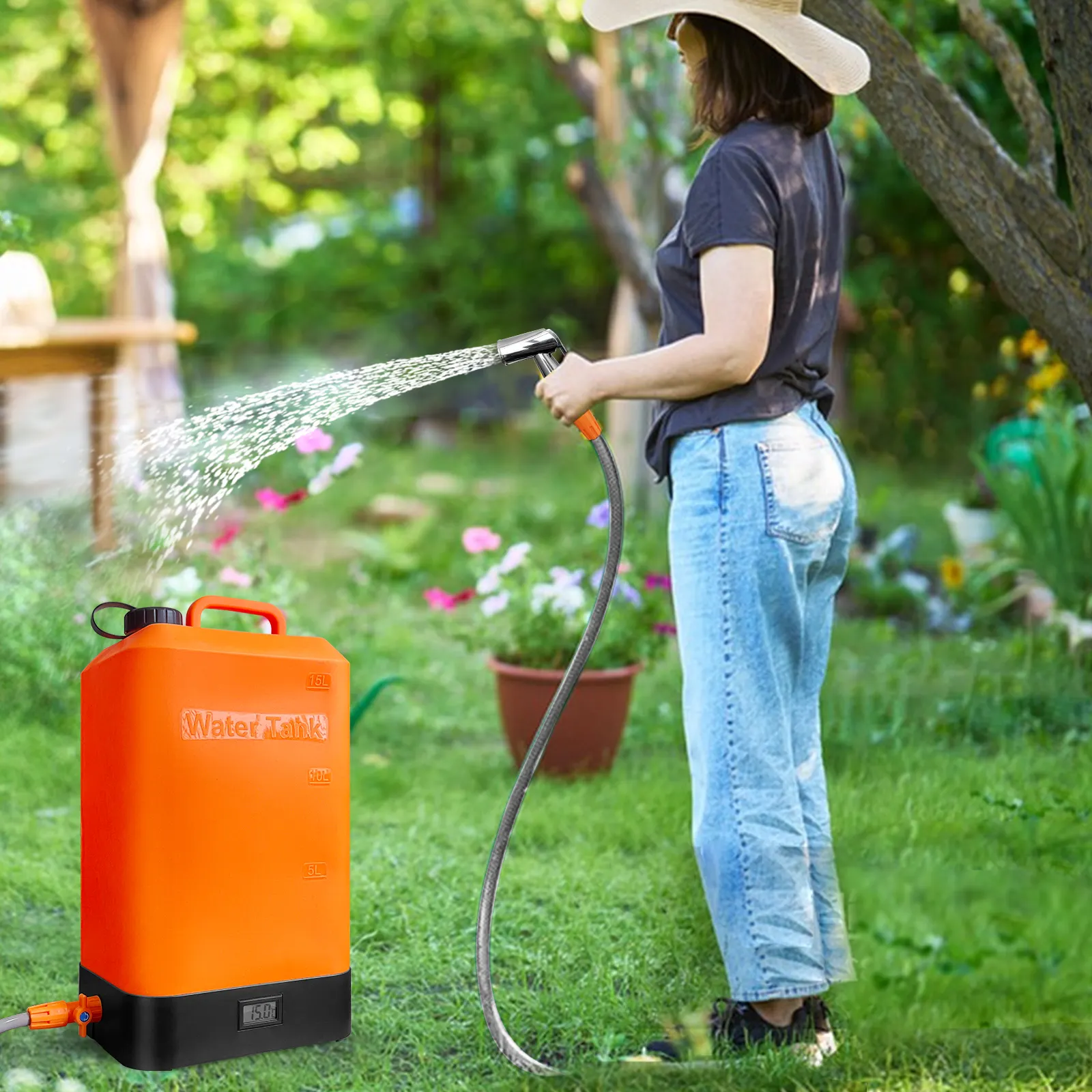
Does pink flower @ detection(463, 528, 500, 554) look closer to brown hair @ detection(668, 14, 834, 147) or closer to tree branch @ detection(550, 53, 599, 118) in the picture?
brown hair @ detection(668, 14, 834, 147)

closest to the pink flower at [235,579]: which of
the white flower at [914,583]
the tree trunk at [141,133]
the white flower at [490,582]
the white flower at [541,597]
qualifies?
the white flower at [490,582]

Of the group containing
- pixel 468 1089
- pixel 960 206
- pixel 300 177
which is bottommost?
pixel 468 1089

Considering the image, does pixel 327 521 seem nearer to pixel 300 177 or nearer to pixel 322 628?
pixel 322 628

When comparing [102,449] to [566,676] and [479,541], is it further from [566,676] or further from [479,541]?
[566,676]

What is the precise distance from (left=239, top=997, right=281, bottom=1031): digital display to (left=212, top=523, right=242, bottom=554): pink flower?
6.18 ft

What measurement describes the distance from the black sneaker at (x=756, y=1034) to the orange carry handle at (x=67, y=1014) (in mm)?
739

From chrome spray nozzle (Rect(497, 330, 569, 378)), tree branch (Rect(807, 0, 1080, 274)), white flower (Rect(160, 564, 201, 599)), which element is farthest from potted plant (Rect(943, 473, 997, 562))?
chrome spray nozzle (Rect(497, 330, 569, 378))

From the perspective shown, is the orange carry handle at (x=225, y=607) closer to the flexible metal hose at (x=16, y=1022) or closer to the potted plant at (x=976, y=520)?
the flexible metal hose at (x=16, y=1022)

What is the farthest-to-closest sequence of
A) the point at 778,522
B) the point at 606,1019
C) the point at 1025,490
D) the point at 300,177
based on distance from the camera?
the point at 300,177
the point at 1025,490
the point at 606,1019
the point at 778,522

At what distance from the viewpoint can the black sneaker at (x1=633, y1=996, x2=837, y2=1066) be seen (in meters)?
1.98

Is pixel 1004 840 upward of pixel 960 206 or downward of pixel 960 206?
downward

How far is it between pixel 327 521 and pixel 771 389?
590 cm

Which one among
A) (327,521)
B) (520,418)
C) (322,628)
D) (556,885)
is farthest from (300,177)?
(556,885)

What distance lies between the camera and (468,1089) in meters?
1.96
